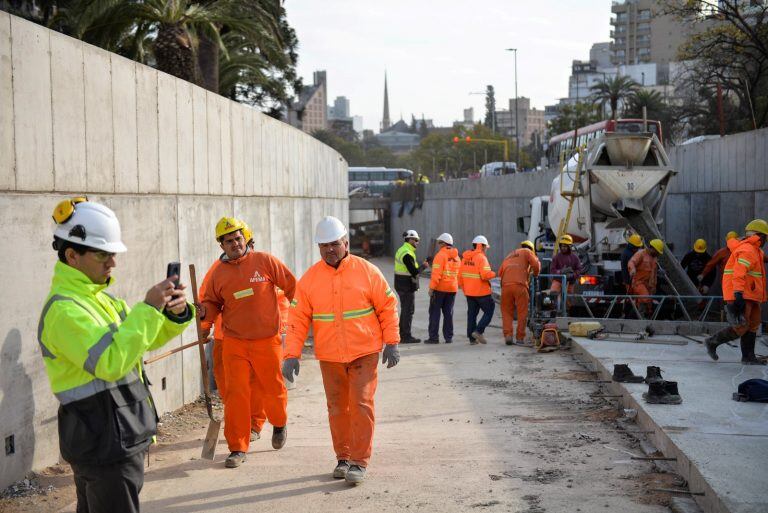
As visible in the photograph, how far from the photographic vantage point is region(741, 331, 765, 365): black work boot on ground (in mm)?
11586

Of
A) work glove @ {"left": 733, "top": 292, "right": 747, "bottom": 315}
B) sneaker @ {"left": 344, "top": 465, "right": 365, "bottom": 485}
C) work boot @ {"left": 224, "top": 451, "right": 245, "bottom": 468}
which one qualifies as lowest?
work boot @ {"left": 224, "top": 451, "right": 245, "bottom": 468}

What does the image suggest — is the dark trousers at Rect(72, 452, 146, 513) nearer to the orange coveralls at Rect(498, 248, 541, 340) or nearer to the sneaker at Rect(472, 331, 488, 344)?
the orange coveralls at Rect(498, 248, 541, 340)

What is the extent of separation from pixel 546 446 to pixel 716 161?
13.3 m

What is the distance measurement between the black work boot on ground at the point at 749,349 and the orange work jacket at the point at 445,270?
5311 mm

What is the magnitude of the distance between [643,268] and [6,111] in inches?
454

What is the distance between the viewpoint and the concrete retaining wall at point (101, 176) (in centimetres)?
659

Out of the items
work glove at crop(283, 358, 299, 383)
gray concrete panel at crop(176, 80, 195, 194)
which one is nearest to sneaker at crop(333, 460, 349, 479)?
work glove at crop(283, 358, 299, 383)

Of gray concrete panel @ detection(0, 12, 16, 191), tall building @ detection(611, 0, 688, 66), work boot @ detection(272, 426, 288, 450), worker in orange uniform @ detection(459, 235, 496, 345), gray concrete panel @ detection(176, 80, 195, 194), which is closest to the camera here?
gray concrete panel @ detection(0, 12, 16, 191)

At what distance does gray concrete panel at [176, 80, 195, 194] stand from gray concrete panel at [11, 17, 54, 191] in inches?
110

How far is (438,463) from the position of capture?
7594 millimetres

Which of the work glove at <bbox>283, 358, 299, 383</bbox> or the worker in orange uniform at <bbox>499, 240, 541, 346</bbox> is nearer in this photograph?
the work glove at <bbox>283, 358, 299, 383</bbox>

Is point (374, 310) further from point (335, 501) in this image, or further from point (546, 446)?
point (546, 446)

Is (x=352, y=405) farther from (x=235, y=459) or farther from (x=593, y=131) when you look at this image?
(x=593, y=131)

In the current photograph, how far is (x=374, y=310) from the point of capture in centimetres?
741
